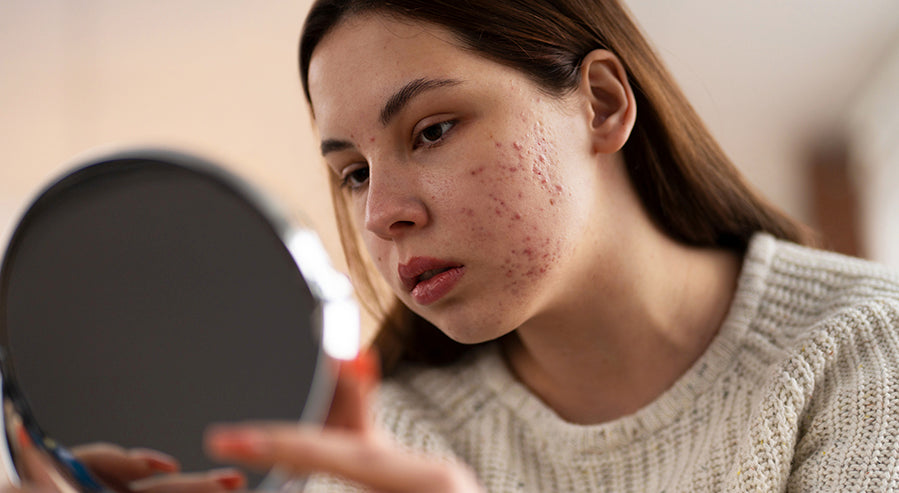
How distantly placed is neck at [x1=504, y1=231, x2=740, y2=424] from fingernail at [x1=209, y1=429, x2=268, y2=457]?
615mm

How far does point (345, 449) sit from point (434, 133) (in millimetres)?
453

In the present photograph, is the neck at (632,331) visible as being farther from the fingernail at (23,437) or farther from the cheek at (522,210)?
the fingernail at (23,437)

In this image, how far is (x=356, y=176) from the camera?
2.93 ft

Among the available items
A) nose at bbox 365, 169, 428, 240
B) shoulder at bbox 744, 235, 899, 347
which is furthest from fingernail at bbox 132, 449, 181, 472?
shoulder at bbox 744, 235, 899, 347

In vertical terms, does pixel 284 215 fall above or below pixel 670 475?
above

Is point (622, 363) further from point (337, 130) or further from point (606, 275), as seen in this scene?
point (337, 130)

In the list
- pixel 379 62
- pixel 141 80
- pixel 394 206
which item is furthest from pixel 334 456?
pixel 141 80

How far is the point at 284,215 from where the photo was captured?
45 cm

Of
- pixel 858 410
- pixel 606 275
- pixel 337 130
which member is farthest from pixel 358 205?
pixel 858 410

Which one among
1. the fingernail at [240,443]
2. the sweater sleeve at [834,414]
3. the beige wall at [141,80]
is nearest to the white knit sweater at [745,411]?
the sweater sleeve at [834,414]

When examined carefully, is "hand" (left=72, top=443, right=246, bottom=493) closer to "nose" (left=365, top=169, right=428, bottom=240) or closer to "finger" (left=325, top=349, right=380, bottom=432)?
"finger" (left=325, top=349, right=380, bottom=432)

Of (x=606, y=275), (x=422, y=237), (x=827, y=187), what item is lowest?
(x=827, y=187)

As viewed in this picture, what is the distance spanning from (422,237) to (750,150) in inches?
105

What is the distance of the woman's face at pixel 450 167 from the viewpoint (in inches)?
30.8
